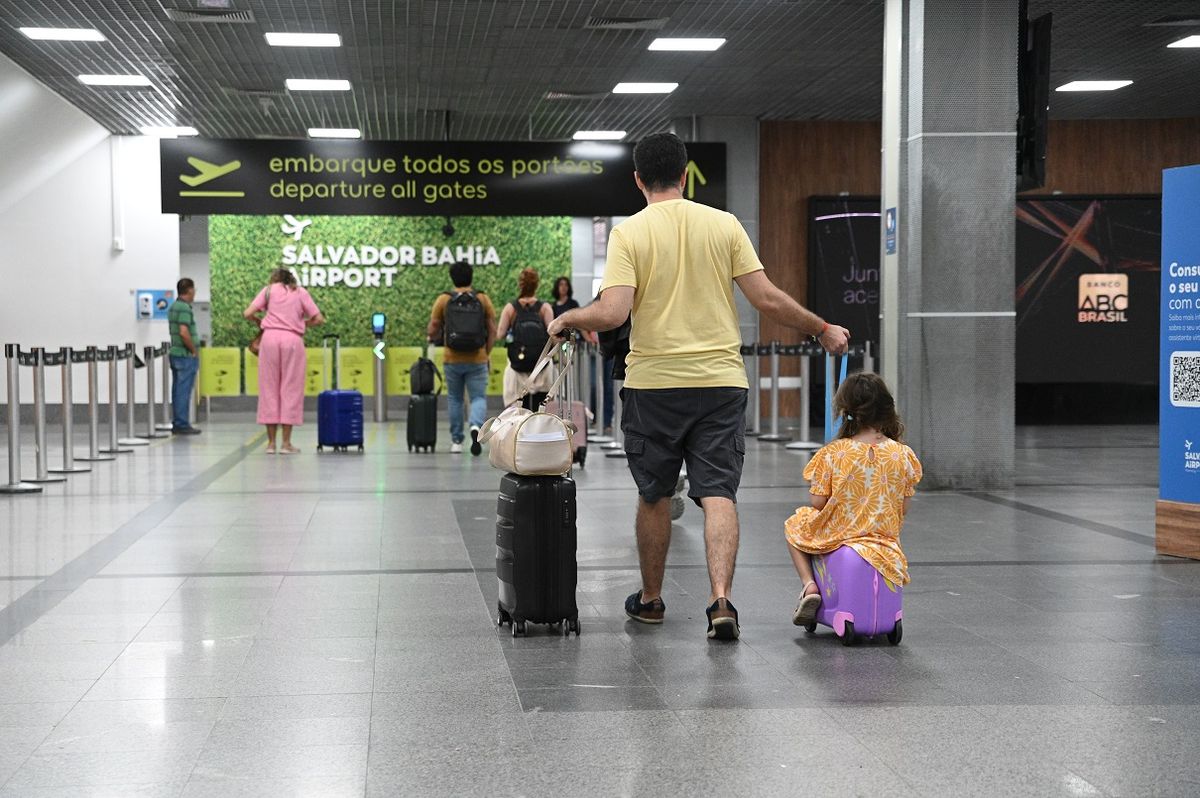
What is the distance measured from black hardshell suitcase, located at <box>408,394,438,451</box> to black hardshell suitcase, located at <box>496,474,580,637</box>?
350 inches

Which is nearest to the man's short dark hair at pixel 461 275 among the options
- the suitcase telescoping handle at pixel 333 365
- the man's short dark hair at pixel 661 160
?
the man's short dark hair at pixel 661 160

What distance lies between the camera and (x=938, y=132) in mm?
9852

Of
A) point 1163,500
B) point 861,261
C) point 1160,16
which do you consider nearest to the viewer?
point 1163,500

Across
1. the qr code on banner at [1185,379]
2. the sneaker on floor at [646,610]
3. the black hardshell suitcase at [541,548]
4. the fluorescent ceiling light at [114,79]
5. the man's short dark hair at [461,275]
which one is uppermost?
the fluorescent ceiling light at [114,79]

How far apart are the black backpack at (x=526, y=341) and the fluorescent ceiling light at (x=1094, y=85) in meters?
7.24

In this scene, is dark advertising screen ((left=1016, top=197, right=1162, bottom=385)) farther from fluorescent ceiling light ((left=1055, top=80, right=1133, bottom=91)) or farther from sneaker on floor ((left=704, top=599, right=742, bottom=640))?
sneaker on floor ((left=704, top=599, right=742, bottom=640))

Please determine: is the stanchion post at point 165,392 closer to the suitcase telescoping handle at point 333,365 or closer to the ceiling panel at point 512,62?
the ceiling panel at point 512,62

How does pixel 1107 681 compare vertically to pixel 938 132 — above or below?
below

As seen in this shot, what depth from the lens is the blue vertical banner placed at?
6.73 meters

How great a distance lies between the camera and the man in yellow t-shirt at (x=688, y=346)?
4.85 m

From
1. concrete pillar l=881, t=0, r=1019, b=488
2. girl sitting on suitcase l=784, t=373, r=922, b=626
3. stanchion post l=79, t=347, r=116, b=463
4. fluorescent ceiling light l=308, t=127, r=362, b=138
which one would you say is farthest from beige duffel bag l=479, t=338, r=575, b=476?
fluorescent ceiling light l=308, t=127, r=362, b=138

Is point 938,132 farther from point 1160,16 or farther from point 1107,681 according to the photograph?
point 1107,681

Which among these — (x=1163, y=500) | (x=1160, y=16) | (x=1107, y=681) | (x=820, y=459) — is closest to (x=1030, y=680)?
(x=1107, y=681)

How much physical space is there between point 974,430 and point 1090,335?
922cm
